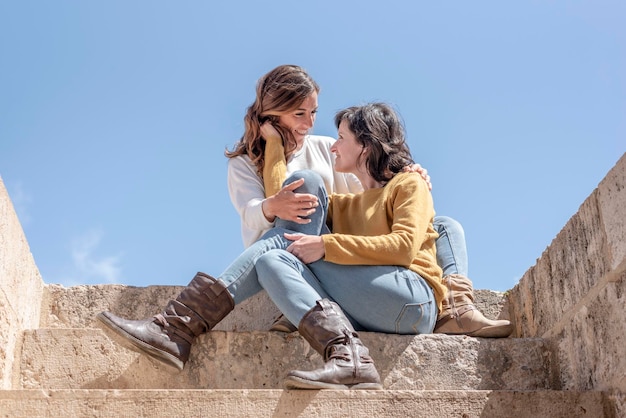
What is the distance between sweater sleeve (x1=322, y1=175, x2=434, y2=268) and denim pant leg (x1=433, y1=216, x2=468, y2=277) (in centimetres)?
24

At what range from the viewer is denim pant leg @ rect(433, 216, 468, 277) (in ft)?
12.1

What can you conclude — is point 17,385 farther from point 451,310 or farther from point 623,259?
point 623,259

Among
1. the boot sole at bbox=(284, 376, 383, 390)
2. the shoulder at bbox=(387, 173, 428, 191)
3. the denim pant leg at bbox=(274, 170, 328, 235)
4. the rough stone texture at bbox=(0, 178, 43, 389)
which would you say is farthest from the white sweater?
the boot sole at bbox=(284, 376, 383, 390)

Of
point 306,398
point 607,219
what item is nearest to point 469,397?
point 306,398

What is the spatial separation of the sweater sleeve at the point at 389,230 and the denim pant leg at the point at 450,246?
9.3 inches

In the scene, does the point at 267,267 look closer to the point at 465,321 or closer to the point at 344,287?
the point at 344,287

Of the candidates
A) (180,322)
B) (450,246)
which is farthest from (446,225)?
(180,322)

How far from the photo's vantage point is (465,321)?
3.44 meters

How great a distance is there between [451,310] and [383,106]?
0.95 metres

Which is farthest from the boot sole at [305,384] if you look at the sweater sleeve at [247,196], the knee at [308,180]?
the sweater sleeve at [247,196]

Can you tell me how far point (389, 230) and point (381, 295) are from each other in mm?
370

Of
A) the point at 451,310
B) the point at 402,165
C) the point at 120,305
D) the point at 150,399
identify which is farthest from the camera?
the point at 120,305

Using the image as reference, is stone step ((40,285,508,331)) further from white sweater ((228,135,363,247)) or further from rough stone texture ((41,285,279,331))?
white sweater ((228,135,363,247))

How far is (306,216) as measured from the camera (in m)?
3.49
